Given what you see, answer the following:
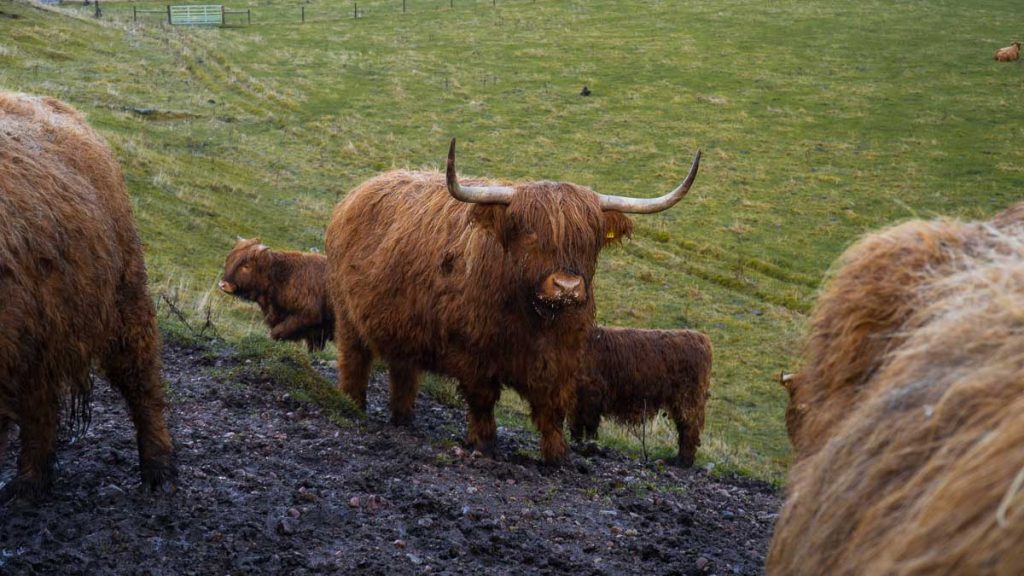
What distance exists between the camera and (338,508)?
18.4 feet

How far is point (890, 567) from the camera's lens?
2182 mm

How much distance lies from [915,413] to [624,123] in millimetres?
35487

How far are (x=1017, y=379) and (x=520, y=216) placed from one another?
493cm

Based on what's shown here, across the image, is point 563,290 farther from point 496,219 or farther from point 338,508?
point 338,508

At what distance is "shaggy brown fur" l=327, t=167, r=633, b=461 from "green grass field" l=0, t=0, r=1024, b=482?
8.44 feet

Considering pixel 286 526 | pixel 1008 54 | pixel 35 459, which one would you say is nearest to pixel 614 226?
pixel 286 526

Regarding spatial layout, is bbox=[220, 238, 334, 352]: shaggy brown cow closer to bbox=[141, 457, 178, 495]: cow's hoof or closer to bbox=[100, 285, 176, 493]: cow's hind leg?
bbox=[100, 285, 176, 493]: cow's hind leg

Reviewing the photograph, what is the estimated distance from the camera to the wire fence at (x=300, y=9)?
54875mm

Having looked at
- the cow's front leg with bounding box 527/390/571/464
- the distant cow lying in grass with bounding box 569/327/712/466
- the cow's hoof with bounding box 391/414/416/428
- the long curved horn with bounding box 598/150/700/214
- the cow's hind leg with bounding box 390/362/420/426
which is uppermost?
the long curved horn with bounding box 598/150/700/214

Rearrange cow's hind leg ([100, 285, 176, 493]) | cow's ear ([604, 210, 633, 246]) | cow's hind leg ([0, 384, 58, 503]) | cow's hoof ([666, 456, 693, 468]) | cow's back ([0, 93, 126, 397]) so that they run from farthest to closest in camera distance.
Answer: cow's hoof ([666, 456, 693, 468]) → cow's ear ([604, 210, 633, 246]) → cow's hind leg ([100, 285, 176, 493]) → cow's hind leg ([0, 384, 58, 503]) → cow's back ([0, 93, 126, 397])

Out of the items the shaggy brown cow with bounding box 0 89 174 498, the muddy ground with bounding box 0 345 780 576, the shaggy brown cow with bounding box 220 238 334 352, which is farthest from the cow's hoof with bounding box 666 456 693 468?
the shaggy brown cow with bounding box 220 238 334 352

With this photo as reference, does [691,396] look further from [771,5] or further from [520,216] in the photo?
[771,5]

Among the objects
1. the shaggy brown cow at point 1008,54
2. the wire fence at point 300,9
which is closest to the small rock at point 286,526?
the shaggy brown cow at point 1008,54

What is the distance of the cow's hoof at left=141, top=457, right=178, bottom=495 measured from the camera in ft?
18.1
